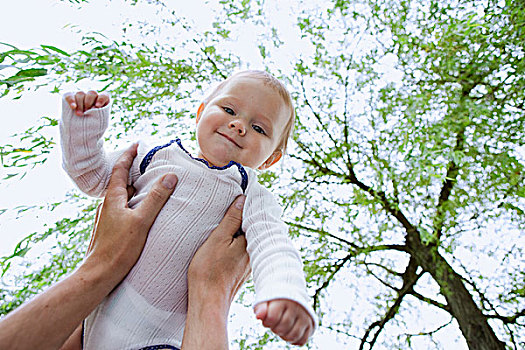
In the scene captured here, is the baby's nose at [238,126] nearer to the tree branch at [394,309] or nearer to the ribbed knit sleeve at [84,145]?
the ribbed knit sleeve at [84,145]

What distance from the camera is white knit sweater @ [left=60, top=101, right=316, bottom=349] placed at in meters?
0.79

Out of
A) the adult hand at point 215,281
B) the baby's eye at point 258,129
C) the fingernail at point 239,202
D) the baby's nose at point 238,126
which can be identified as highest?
the baby's eye at point 258,129

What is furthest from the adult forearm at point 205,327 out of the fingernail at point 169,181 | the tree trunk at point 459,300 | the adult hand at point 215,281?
the tree trunk at point 459,300

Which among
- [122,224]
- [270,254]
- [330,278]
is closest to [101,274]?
[122,224]

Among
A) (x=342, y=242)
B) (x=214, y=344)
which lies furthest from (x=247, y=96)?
(x=342, y=242)

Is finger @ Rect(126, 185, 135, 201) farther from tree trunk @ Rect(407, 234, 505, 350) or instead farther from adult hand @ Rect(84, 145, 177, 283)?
tree trunk @ Rect(407, 234, 505, 350)

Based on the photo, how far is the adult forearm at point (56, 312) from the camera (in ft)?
2.35

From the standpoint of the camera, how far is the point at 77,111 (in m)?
0.88

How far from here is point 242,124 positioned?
40.6 inches

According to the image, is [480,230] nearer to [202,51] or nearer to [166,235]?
[202,51]

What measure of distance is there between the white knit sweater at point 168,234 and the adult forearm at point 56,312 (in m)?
0.05

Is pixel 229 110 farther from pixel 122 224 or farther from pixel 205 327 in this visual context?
pixel 205 327

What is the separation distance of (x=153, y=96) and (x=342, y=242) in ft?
5.33

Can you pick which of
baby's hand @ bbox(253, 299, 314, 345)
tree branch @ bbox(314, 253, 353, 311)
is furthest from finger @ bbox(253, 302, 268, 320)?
tree branch @ bbox(314, 253, 353, 311)
